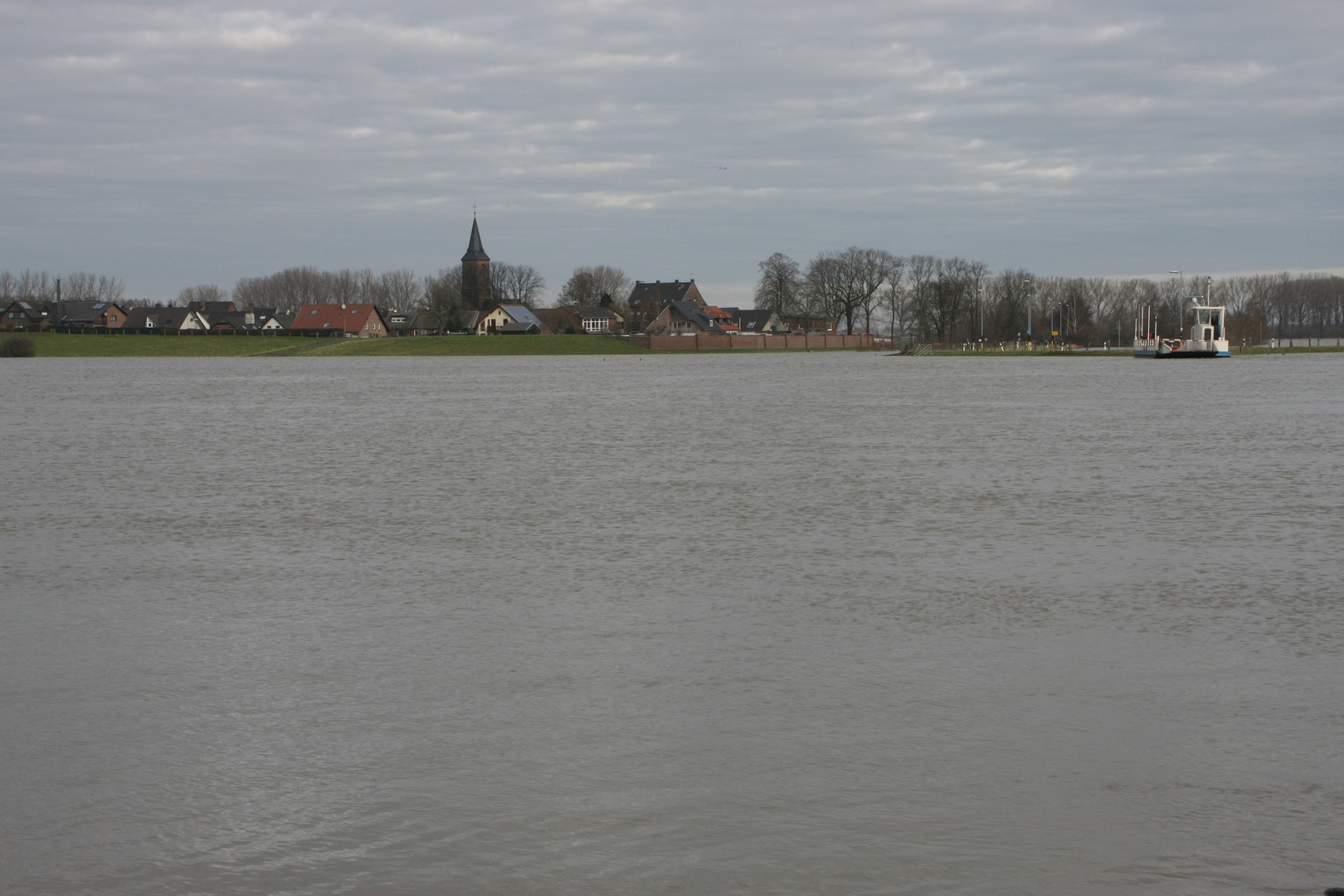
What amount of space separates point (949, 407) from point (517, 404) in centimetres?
1489

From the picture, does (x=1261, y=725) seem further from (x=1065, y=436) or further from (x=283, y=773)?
(x=1065, y=436)

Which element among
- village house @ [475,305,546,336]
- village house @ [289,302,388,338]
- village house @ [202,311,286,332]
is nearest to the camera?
village house @ [289,302,388,338]

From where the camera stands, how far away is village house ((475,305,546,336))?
150 meters

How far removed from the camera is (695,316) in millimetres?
155750

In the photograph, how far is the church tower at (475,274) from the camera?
16988 centimetres

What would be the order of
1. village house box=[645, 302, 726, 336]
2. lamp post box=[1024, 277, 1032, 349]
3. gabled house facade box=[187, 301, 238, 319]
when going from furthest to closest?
1. gabled house facade box=[187, 301, 238, 319]
2. village house box=[645, 302, 726, 336]
3. lamp post box=[1024, 277, 1032, 349]

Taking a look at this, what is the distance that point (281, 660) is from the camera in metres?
9.46

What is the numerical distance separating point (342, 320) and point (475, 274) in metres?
24.0

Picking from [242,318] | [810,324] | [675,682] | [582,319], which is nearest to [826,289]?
[810,324]

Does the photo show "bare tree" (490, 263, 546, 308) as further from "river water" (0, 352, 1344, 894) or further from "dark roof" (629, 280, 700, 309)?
"river water" (0, 352, 1344, 894)

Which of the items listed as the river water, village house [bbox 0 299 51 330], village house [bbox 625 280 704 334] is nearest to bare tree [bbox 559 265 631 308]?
village house [bbox 625 280 704 334]

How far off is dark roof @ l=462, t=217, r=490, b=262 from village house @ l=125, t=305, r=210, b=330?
34947mm

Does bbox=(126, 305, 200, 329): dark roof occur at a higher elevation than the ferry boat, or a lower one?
higher

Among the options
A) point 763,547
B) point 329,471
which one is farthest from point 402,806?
point 329,471
